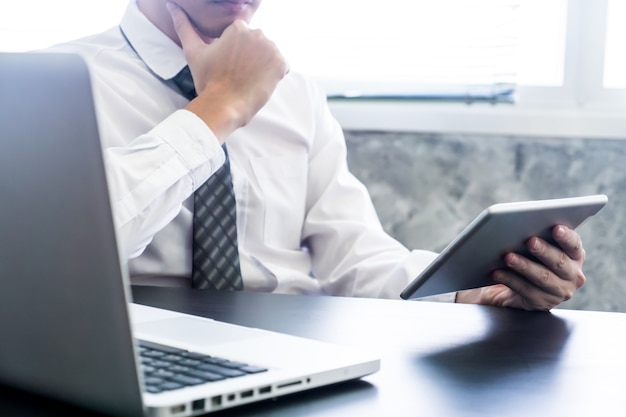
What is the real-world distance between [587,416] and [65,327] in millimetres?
349

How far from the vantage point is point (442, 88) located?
202 cm

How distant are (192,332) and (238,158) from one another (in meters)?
0.70

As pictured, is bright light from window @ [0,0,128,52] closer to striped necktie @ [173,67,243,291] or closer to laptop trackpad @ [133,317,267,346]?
striped necktie @ [173,67,243,291]

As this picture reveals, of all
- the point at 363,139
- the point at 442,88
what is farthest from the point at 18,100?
the point at 442,88

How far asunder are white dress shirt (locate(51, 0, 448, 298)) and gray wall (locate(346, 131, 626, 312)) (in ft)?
1.29

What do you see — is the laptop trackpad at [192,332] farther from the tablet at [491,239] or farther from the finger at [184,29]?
the finger at [184,29]

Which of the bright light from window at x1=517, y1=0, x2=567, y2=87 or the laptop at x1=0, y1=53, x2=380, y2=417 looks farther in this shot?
the bright light from window at x1=517, y1=0, x2=567, y2=87

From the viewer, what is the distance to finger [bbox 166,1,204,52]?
4.40ft

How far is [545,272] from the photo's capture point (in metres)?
1.03

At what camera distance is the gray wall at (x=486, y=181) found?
1895 millimetres

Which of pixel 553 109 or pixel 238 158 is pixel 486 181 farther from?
pixel 238 158

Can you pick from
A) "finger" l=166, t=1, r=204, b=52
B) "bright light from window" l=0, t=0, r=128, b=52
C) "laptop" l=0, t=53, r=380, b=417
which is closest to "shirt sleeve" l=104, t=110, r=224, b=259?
"finger" l=166, t=1, r=204, b=52

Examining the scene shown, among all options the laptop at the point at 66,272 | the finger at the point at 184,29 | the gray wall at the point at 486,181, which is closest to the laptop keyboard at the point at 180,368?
the laptop at the point at 66,272

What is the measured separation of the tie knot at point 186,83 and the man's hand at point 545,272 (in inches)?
22.7
